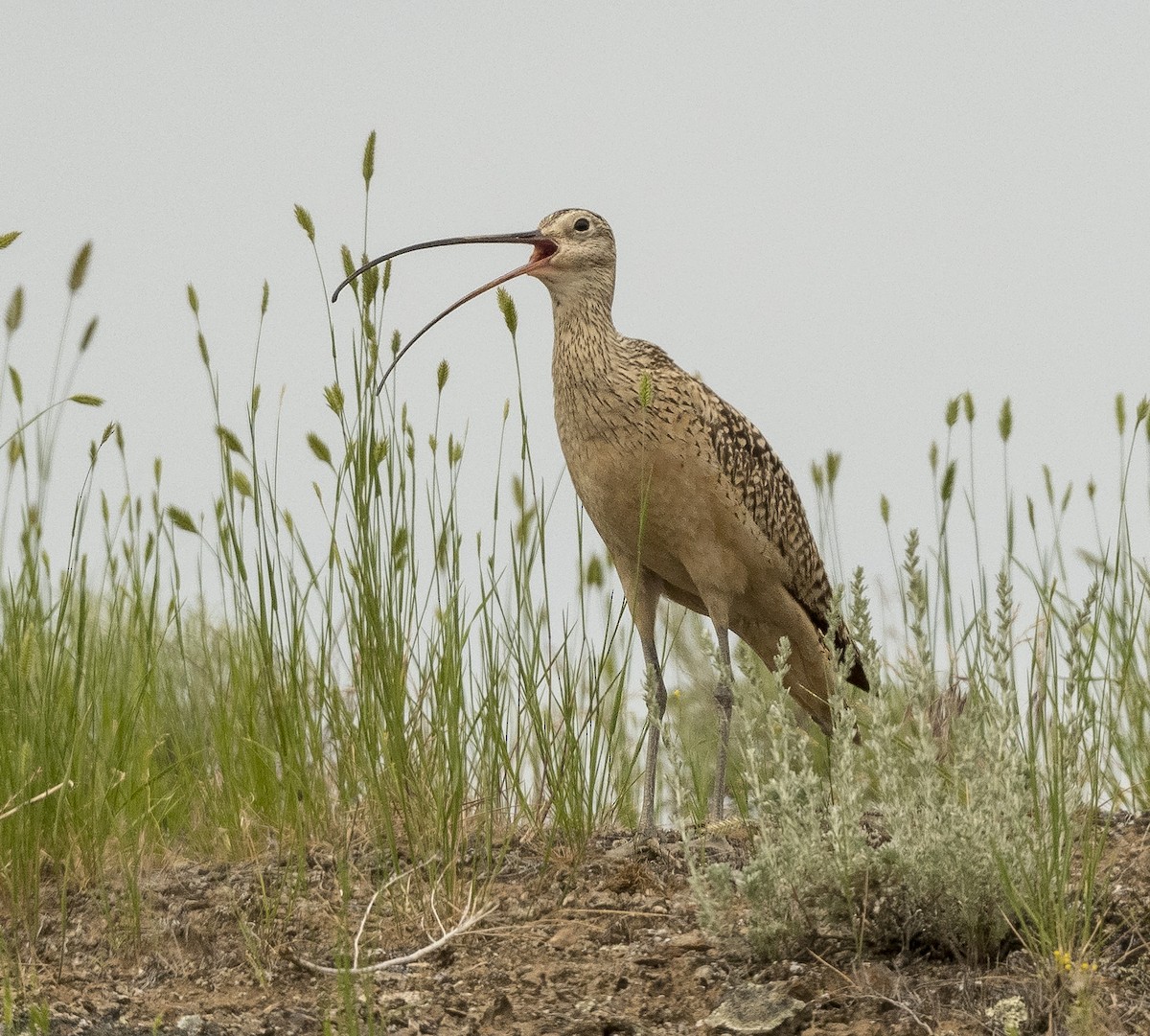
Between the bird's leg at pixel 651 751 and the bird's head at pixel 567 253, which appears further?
the bird's head at pixel 567 253

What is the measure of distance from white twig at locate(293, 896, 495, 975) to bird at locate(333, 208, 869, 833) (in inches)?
42.9

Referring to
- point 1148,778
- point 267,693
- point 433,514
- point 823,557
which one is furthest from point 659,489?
point 1148,778

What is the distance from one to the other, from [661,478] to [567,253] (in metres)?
1.00

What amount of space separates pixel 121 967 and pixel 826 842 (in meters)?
1.89

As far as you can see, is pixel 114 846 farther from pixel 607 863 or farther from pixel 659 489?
pixel 659 489

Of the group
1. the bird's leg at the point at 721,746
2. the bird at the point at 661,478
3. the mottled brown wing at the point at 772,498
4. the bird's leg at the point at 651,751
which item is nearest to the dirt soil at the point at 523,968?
the bird's leg at the point at 651,751

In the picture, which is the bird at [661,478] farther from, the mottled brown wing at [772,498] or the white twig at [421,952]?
the white twig at [421,952]

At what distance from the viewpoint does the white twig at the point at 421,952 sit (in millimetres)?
3705

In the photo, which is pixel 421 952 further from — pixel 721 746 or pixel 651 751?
pixel 721 746

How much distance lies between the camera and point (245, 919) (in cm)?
411

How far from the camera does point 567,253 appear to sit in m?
5.56

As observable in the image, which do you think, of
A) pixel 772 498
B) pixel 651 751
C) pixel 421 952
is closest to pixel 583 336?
pixel 772 498

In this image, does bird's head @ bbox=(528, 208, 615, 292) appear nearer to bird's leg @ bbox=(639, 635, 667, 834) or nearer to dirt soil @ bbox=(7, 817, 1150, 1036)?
bird's leg @ bbox=(639, 635, 667, 834)

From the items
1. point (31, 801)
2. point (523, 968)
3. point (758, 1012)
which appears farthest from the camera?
point (31, 801)
